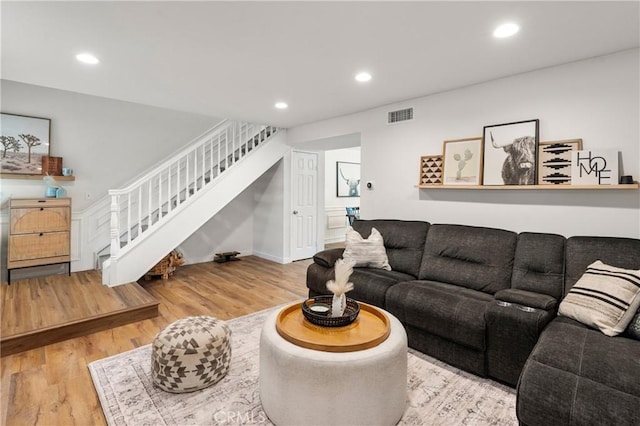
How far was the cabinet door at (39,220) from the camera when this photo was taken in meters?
3.77

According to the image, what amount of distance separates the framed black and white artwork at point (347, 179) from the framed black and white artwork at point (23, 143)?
5643mm

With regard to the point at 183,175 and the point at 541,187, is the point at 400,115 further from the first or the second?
the point at 183,175

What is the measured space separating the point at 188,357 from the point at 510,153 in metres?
3.23

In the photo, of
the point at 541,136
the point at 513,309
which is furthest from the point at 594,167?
the point at 513,309

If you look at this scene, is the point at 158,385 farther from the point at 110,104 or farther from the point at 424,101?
the point at 110,104

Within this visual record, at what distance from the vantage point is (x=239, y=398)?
2.06 metres

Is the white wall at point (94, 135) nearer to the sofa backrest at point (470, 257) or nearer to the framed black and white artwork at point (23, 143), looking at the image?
the framed black and white artwork at point (23, 143)

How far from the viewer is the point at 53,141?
4.30 meters

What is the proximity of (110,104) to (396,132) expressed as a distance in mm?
4225

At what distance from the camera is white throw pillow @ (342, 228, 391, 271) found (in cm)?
342

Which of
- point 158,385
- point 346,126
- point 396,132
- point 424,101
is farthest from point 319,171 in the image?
point 158,385

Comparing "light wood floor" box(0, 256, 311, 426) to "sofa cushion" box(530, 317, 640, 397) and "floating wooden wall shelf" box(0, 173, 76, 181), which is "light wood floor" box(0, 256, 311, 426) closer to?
"floating wooden wall shelf" box(0, 173, 76, 181)

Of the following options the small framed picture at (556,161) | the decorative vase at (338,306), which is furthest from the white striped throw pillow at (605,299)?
the decorative vase at (338,306)

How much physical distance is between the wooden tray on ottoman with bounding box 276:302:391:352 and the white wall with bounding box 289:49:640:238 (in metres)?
1.90
